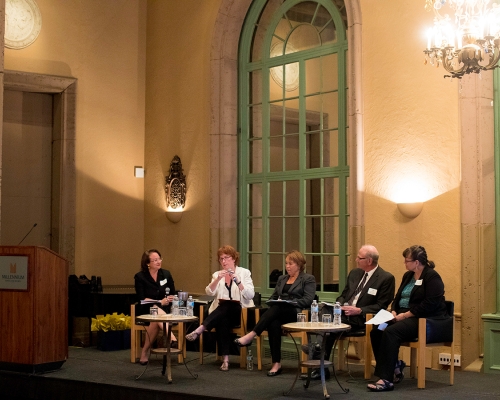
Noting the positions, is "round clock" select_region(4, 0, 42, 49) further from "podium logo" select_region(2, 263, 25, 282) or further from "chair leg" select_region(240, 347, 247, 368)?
"chair leg" select_region(240, 347, 247, 368)

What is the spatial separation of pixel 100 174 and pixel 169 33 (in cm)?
185

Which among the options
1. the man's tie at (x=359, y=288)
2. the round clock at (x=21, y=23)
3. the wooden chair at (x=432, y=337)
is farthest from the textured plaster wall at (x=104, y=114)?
the wooden chair at (x=432, y=337)

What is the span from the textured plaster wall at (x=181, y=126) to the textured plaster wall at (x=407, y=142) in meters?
2.10

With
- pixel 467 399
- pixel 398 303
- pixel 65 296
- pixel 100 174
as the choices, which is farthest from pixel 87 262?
pixel 467 399

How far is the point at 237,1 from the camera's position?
29.7 ft

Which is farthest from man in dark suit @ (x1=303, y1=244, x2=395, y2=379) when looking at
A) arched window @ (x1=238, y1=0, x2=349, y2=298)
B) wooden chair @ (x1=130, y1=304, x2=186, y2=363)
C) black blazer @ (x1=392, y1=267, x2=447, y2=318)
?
wooden chair @ (x1=130, y1=304, x2=186, y2=363)

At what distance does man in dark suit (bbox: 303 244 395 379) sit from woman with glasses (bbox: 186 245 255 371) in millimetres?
822

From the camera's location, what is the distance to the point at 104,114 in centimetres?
983

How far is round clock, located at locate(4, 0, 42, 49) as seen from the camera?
30.3 feet

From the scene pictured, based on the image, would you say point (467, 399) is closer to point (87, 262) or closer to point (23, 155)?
point (87, 262)

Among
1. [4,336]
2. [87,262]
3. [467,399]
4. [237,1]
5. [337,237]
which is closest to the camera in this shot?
→ [467,399]

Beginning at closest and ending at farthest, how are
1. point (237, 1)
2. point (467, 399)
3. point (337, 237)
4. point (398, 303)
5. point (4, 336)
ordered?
point (467, 399) → point (398, 303) → point (4, 336) → point (337, 237) → point (237, 1)

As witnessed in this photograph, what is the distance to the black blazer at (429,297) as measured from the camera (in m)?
6.27

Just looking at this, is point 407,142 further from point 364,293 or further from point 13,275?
point 13,275
